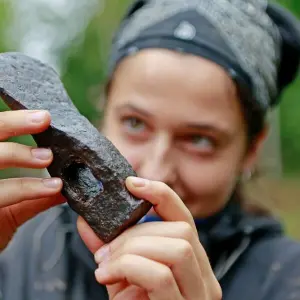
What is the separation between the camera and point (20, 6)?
64.3 ft

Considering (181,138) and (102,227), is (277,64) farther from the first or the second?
(102,227)

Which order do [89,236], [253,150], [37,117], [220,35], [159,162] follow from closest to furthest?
[37,117] → [89,236] → [159,162] → [220,35] → [253,150]

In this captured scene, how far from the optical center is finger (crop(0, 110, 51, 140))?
1090 millimetres

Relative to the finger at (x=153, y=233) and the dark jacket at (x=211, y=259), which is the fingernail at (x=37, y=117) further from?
the dark jacket at (x=211, y=259)

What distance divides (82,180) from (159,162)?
0.48 m

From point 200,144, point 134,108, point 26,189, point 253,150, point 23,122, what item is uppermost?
point 23,122

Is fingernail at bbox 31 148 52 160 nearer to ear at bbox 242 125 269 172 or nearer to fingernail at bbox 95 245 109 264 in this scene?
fingernail at bbox 95 245 109 264

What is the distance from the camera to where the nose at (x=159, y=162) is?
5.32 ft

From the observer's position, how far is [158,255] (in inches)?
43.7

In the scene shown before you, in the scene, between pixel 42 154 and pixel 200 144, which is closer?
pixel 42 154

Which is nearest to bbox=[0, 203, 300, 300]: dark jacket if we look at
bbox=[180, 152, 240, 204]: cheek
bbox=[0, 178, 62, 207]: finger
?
bbox=[180, 152, 240, 204]: cheek

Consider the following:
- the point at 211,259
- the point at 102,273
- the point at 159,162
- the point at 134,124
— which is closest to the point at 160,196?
the point at 102,273

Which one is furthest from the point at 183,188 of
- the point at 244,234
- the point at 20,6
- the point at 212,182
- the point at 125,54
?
the point at 20,6

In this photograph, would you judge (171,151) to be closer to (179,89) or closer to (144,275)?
(179,89)
